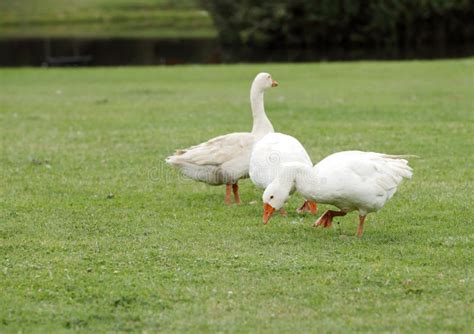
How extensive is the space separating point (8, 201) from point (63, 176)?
6.05 feet

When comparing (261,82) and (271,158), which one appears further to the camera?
(261,82)

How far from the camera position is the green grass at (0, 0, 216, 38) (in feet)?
220

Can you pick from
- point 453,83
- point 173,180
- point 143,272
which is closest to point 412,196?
point 173,180

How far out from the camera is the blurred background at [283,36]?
165ft

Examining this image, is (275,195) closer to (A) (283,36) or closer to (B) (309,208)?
(B) (309,208)

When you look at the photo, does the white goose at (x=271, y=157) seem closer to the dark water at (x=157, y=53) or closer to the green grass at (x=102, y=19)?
the dark water at (x=157, y=53)

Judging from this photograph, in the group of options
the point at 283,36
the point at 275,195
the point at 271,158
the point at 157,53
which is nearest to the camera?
the point at 275,195

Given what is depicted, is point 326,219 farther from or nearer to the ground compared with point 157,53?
farther from the ground

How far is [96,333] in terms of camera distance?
6.07 m

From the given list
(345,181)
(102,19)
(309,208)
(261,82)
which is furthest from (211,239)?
(102,19)

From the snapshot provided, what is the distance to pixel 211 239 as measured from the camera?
8.62m

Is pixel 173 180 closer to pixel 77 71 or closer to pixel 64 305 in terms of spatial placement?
pixel 64 305

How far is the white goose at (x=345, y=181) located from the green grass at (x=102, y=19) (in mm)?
57201

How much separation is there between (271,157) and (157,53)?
139 ft
